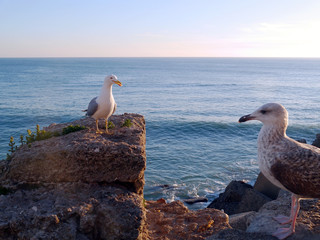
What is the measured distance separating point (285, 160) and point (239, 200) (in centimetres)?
943

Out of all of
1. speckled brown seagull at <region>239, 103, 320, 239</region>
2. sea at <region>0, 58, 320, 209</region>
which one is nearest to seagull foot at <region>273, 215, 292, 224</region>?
speckled brown seagull at <region>239, 103, 320, 239</region>

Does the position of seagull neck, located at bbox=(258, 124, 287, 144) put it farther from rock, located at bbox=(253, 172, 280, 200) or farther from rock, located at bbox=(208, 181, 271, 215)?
rock, located at bbox=(253, 172, 280, 200)

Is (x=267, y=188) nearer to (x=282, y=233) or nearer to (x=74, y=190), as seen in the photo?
(x=282, y=233)

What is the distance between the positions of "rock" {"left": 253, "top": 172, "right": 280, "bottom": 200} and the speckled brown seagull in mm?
7871

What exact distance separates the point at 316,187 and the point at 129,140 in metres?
4.58

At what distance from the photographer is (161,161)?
869 inches

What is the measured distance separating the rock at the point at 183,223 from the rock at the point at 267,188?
591 centimetres

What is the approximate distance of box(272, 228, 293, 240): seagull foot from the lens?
596 centimetres

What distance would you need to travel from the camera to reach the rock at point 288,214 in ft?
19.9

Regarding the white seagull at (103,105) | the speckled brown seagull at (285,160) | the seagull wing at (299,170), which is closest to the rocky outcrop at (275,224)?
the speckled brown seagull at (285,160)

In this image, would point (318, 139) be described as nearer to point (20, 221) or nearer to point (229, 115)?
point (20, 221)

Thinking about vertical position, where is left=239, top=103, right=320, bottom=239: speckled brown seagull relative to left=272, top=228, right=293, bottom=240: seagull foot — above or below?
above

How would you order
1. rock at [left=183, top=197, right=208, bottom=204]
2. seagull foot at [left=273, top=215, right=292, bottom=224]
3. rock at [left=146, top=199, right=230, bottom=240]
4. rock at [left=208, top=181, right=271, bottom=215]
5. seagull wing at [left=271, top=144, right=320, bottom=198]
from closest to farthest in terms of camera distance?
seagull wing at [left=271, top=144, right=320, bottom=198], seagull foot at [left=273, top=215, right=292, bottom=224], rock at [left=146, top=199, right=230, bottom=240], rock at [left=208, top=181, right=271, bottom=215], rock at [left=183, top=197, right=208, bottom=204]

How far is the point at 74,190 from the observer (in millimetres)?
6691
